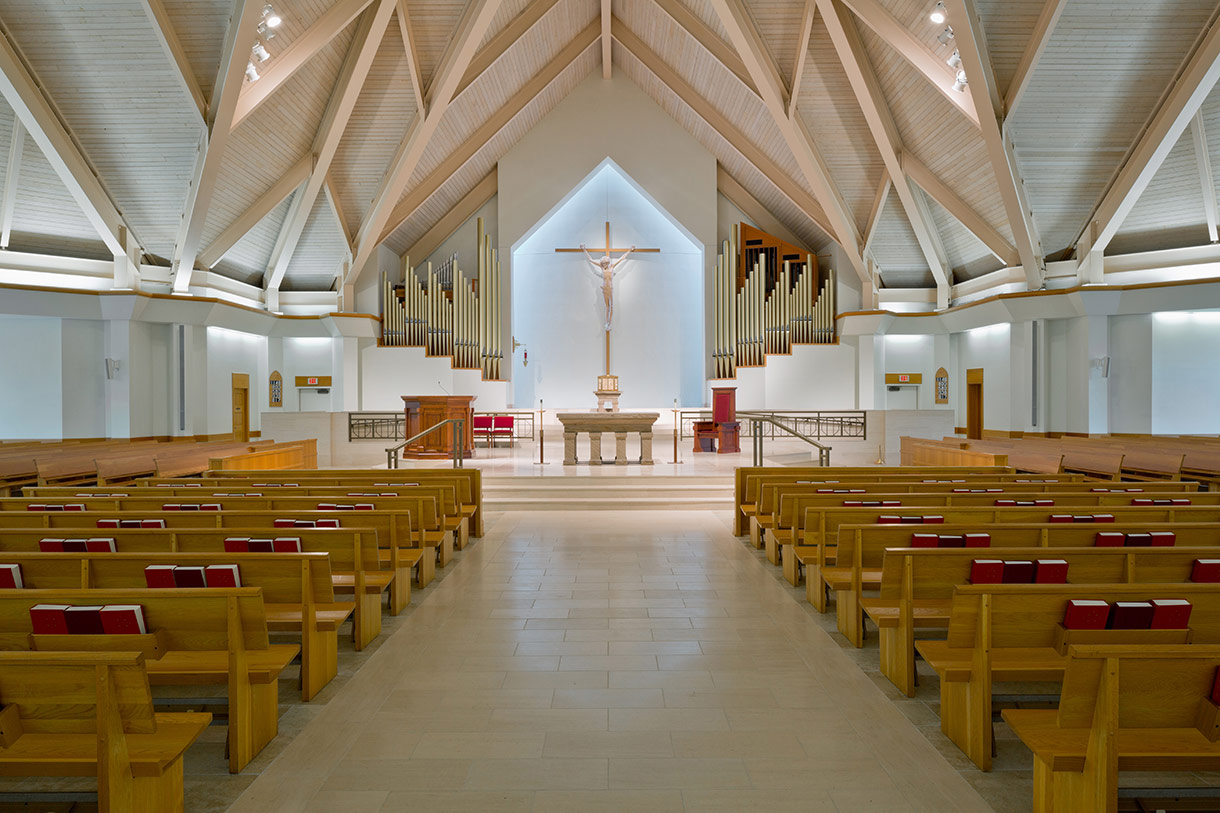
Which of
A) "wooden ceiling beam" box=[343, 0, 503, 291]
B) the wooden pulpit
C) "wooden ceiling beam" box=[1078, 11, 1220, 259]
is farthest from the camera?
the wooden pulpit

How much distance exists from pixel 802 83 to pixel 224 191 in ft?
28.1

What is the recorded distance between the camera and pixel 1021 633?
2381mm

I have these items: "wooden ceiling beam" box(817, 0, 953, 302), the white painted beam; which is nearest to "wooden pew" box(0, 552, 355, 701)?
"wooden ceiling beam" box(817, 0, 953, 302)

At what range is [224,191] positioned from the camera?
10.9 metres

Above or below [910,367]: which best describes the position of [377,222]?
above

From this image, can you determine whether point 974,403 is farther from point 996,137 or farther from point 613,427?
point 613,427

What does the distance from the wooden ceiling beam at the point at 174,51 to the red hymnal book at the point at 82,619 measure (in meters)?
7.82

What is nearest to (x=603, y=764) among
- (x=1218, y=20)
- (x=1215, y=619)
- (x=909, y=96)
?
(x=1215, y=619)

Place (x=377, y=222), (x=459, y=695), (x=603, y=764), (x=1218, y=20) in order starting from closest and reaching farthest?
(x=603, y=764) → (x=459, y=695) → (x=1218, y=20) → (x=377, y=222)

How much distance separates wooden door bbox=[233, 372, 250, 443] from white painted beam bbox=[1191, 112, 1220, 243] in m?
14.7

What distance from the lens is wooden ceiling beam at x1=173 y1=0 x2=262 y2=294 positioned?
8102mm

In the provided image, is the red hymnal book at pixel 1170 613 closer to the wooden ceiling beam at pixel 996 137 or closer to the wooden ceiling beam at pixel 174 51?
the wooden ceiling beam at pixel 996 137

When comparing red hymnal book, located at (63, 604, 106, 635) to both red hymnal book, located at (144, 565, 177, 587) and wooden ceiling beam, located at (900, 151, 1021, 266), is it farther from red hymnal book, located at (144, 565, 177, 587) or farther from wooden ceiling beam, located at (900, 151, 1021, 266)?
wooden ceiling beam, located at (900, 151, 1021, 266)

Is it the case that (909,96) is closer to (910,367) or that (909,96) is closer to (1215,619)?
(910,367)
